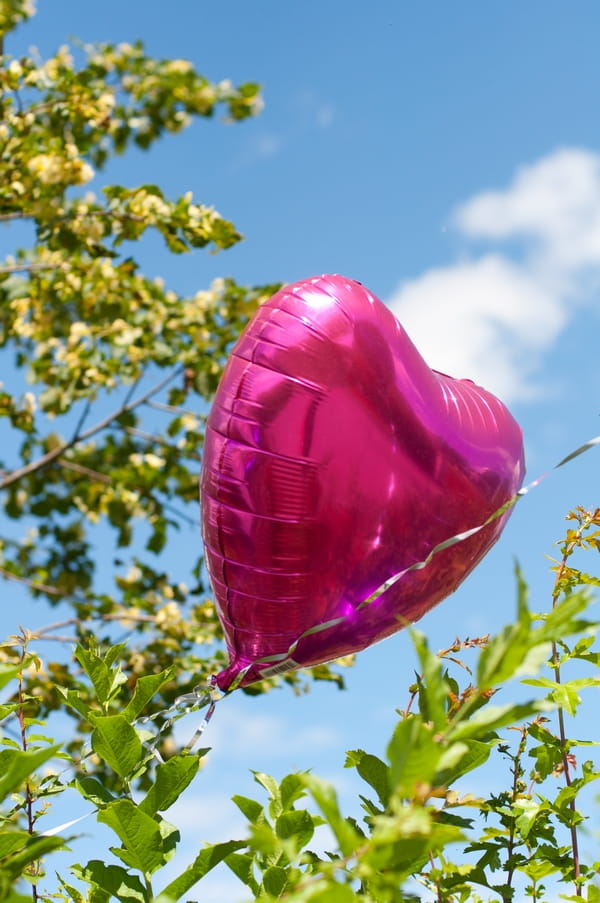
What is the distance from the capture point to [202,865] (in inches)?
30.8

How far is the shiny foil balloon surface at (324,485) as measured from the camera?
1316 millimetres

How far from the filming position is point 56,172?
3896 mm

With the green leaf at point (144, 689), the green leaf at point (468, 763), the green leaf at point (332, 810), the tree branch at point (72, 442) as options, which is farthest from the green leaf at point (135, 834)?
the tree branch at point (72, 442)

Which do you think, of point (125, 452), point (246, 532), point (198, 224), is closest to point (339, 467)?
point (246, 532)

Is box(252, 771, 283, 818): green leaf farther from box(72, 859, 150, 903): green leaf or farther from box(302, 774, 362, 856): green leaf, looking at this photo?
box(302, 774, 362, 856): green leaf

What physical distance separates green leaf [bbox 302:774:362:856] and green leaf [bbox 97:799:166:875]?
35 cm

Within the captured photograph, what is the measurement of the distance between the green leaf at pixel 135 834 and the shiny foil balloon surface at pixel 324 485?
0.46 meters

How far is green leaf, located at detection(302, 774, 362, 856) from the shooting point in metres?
0.45

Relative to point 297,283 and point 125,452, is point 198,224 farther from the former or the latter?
point 297,283

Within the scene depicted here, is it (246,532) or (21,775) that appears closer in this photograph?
A: (21,775)

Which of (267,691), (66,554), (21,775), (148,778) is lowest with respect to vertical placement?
(21,775)

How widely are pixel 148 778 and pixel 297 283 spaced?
264 cm

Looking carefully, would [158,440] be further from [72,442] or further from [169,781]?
[169,781]

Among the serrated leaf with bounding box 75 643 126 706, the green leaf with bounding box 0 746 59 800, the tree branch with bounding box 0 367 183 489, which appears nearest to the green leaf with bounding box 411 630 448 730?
the green leaf with bounding box 0 746 59 800
